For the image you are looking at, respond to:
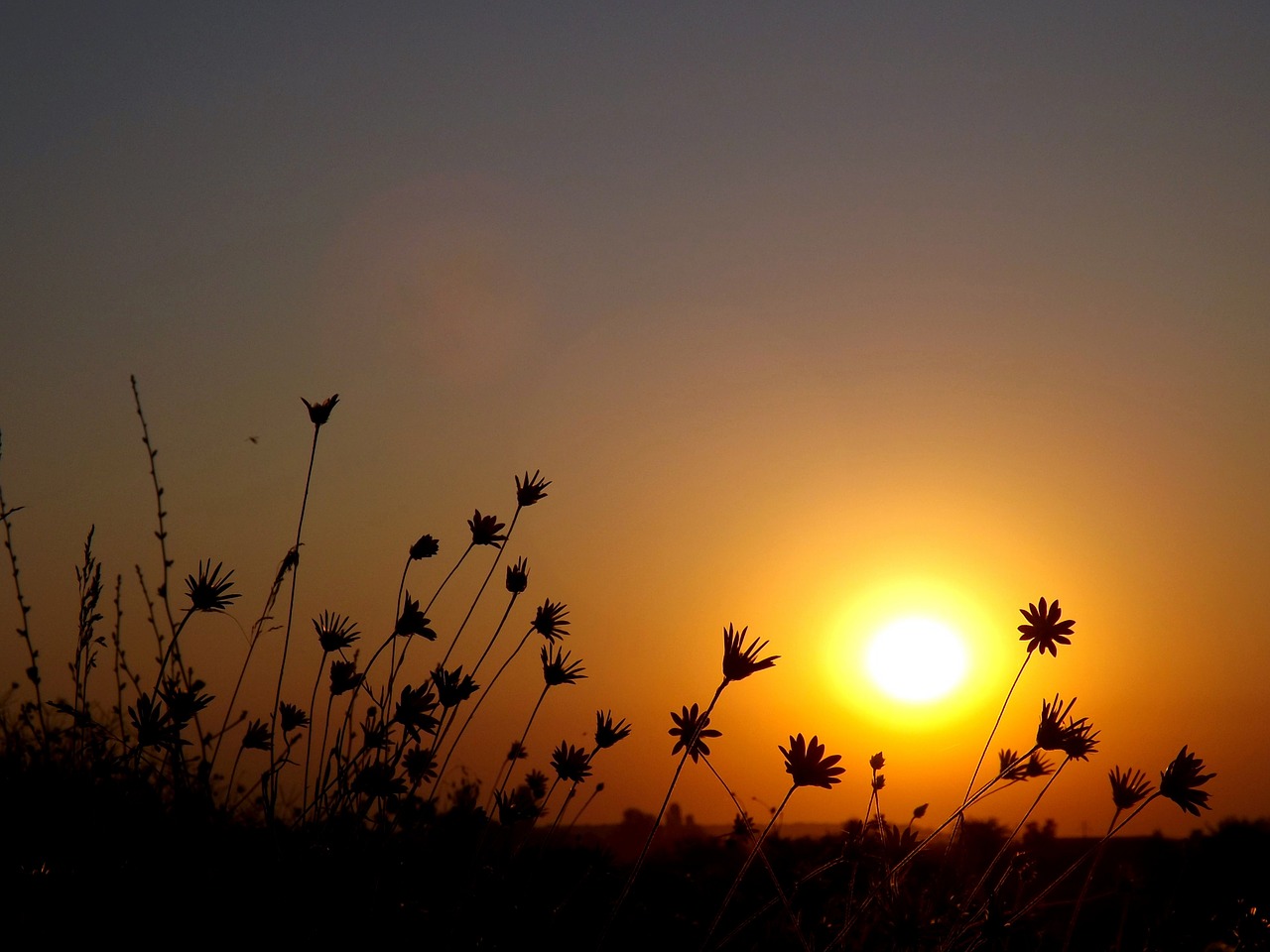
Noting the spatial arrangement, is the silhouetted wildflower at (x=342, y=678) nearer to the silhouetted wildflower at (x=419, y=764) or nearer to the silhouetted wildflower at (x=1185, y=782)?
the silhouetted wildflower at (x=419, y=764)

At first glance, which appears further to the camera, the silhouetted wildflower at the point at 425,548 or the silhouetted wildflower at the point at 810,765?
the silhouetted wildflower at the point at 425,548

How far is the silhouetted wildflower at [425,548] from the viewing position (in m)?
5.08

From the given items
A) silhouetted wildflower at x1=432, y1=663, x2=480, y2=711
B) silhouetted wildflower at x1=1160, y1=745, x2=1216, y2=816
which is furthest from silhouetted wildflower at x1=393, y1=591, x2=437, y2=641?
silhouetted wildflower at x1=1160, y1=745, x2=1216, y2=816

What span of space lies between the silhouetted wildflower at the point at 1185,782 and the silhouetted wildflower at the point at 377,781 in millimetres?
2550

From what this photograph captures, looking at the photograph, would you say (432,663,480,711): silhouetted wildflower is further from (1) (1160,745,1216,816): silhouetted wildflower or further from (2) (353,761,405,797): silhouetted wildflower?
(1) (1160,745,1216,816): silhouetted wildflower

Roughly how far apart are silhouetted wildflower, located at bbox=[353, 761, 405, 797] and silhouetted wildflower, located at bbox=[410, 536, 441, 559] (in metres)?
1.02

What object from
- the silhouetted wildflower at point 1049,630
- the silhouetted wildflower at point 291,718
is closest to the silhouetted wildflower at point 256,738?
the silhouetted wildflower at point 291,718

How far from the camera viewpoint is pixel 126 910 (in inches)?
140

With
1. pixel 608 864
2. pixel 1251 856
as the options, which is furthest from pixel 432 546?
pixel 1251 856

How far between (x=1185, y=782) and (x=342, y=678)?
10.2 ft

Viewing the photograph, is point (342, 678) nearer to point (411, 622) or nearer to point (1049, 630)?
point (411, 622)

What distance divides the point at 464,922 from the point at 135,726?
1436 millimetres

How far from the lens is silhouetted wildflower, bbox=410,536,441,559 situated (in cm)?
508

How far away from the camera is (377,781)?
4219 millimetres
